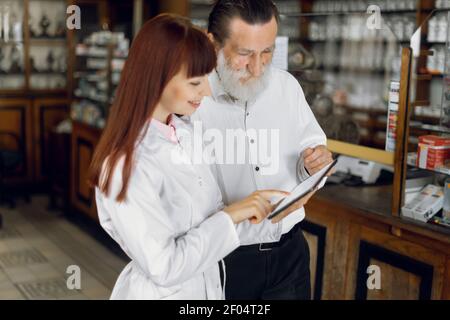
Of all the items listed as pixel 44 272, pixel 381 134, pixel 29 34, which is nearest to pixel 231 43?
pixel 44 272

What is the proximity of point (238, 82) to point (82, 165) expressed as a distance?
371 centimetres

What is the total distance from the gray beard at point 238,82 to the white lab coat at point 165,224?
1.16 feet

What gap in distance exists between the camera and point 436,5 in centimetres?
538

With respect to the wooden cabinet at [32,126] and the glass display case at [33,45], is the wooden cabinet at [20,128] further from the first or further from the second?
the glass display case at [33,45]

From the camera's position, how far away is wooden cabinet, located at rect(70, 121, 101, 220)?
5.10m

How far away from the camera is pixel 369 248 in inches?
111

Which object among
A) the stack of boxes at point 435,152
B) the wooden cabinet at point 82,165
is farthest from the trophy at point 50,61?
the stack of boxes at point 435,152

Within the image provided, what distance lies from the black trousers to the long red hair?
0.63 m

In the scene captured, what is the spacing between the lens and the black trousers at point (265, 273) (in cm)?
187

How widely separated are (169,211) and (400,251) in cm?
154
